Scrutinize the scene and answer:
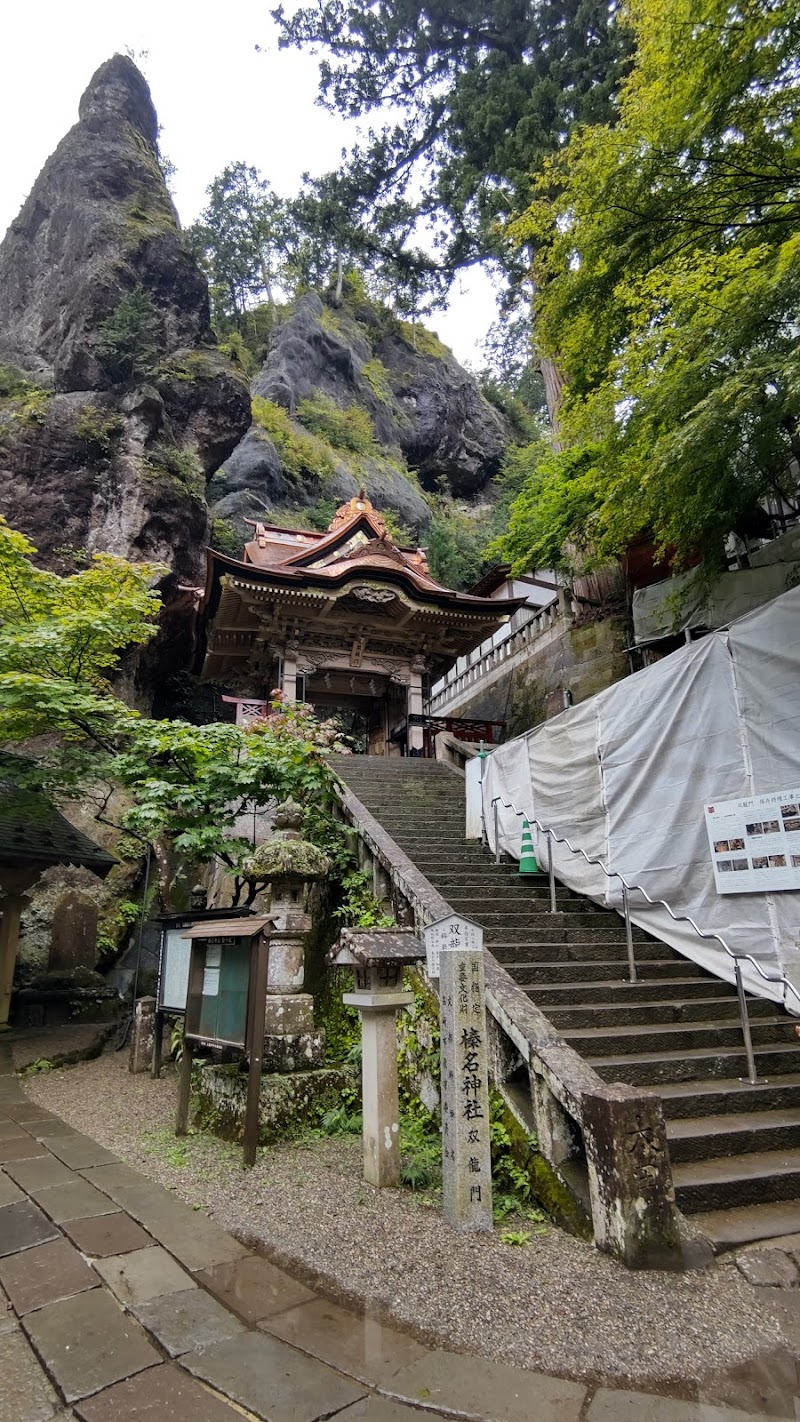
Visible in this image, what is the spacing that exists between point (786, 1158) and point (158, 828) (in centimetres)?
631

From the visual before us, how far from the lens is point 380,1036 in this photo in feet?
13.5

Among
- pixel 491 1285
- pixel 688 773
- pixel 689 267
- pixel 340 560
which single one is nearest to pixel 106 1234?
pixel 491 1285

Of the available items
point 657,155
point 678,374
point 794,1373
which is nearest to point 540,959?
point 794,1373

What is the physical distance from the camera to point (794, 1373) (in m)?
2.52

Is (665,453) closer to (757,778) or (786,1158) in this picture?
(757,778)

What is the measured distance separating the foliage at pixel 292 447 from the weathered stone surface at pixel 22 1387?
1093 inches

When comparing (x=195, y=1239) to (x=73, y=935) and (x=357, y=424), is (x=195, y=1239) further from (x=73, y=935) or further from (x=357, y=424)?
(x=357, y=424)

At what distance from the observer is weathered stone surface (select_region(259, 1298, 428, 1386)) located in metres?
2.45

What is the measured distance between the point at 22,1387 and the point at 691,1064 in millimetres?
4039

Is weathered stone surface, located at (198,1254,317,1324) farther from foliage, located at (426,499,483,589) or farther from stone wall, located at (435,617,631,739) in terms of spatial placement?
foliage, located at (426,499,483,589)

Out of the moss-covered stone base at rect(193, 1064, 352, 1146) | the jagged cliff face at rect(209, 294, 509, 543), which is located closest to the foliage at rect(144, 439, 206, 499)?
the jagged cliff face at rect(209, 294, 509, 543)

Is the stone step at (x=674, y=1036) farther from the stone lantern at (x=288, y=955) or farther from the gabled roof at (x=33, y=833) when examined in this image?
the gabled roof at (x=33, y=833)

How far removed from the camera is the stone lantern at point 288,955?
516cm

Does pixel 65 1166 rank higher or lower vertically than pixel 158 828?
lower
